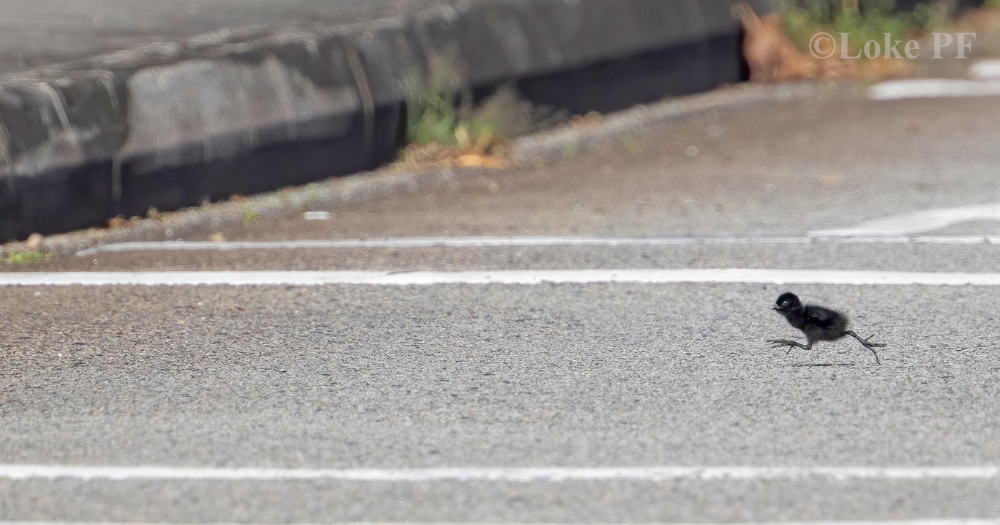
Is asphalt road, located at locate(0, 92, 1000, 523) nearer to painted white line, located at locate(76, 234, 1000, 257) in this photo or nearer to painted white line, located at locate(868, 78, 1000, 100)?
painted white line, located at locate(76, 234, 1000, 257)

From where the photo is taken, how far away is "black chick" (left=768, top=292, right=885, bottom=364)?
5305 mm

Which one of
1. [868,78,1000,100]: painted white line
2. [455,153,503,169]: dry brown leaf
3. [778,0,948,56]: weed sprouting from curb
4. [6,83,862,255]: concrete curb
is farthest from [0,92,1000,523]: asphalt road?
[778,0,948,56]: weed sprouting from curb

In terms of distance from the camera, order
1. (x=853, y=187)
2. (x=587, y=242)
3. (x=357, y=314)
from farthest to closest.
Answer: (x=853, y=187), (x=587, y=242), (x=357, y=314)

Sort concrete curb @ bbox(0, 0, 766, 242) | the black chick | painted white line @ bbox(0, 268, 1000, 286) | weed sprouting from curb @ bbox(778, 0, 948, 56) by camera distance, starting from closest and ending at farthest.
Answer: the black chick < painted white line @ bbox(0, 268, 1000, 286) < concrete curb @ bbox(0, 0, 766, 242) < weed sprouting from curb @ bbox(778, 0, 948, 56)

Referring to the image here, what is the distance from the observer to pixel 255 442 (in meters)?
4.38

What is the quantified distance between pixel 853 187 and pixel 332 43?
351cm

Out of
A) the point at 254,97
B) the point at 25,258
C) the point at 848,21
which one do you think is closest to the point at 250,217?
the point at 254,97

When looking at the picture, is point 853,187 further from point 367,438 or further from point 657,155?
point 367,438

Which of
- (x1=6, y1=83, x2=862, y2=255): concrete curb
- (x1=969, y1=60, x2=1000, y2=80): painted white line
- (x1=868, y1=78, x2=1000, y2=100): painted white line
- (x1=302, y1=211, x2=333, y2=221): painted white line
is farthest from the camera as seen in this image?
(x1=969, y1=60, x2=1000, y2=80): painted white line

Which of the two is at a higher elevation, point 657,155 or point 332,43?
point 332,43

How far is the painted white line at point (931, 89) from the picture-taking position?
36.6 ft

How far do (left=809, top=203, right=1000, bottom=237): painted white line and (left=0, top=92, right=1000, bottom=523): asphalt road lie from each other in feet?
0.34

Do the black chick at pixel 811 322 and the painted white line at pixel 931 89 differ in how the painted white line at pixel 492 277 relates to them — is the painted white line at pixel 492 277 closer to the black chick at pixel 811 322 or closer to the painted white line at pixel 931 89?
the black chick at pixel 811 322

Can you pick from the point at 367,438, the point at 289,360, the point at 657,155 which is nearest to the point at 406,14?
the point at 657,155
